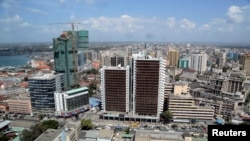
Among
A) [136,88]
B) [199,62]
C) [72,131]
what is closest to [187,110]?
[136,88]

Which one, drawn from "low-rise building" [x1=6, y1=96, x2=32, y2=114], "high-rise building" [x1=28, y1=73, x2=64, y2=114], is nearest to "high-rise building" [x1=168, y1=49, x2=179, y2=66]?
"high-rise building" [x1=28, y1=73, x2=64, y2=114]

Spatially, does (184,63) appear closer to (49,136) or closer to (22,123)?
(22,123)

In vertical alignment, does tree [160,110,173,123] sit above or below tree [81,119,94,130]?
above

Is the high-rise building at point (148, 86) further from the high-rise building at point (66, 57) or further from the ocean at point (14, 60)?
the ocean at point (14, 60)

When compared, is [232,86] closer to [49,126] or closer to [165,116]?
[165,116]

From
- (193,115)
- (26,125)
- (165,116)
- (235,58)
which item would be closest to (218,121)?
(193,115)

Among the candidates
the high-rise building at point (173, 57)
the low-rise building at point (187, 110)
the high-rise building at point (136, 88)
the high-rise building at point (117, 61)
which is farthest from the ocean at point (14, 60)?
the low-rise building at point (187, 110)

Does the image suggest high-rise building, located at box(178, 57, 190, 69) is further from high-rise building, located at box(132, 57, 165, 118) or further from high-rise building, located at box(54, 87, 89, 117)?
high-rise building, located at box(54, 87, 89, 117)
